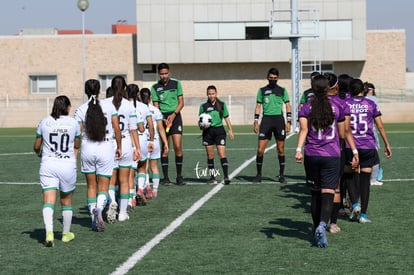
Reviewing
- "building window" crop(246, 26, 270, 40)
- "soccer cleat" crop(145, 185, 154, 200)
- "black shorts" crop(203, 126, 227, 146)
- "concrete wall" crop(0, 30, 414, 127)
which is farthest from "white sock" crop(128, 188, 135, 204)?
"building window" crop(246, 26, 270, 40)

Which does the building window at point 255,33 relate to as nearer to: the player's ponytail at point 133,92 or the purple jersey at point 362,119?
the player's ponytail at point 133,92

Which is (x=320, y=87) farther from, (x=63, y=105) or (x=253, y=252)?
(x=63, y=105)

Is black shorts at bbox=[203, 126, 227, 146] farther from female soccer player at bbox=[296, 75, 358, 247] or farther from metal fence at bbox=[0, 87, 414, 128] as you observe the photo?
metal fence at bbox=[0, 87, 414, 128]

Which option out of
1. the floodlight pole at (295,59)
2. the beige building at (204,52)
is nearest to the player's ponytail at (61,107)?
the floodlight pole at (295,59)

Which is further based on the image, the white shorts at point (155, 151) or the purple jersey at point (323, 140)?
the white shorts at point (155, 151)

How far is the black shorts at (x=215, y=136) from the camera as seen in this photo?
55.0 ft

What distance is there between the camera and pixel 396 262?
341 inches

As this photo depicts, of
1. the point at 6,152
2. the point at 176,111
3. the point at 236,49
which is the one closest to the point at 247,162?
the point at 176,111

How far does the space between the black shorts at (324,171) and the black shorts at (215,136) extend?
22.9 feet

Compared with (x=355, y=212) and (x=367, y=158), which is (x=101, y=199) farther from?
(x=367, y=158)

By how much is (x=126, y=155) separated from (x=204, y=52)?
49638 mm

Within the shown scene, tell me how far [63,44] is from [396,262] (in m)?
56.0

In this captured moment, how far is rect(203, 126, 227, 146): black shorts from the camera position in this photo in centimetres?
1677

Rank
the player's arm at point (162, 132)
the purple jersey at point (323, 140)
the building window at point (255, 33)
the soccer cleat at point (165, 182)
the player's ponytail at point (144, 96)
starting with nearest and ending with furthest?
the purple jersey at point (323, 140)
the player's ponytail at point (144, 96)
the player's arm at point (162, 132)
the soccer cleat at point (165, 182)
the building window at point (255, 33)
